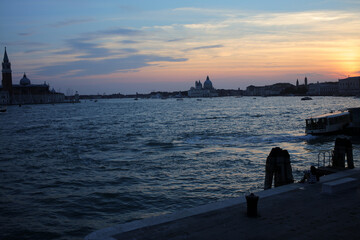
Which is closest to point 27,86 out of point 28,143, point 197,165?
point 28,143

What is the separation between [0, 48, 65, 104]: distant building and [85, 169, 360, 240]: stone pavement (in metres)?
172

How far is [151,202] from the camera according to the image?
1302 cm

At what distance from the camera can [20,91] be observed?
178m

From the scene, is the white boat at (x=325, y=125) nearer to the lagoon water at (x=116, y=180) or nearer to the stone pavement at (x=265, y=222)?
the lagoon water at (x=116, y=180)

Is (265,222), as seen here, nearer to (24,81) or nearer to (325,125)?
(325,125)

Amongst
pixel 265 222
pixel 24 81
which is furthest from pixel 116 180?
pixel 24 81

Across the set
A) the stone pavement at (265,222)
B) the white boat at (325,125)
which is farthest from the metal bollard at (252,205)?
the white boat at (325,125)

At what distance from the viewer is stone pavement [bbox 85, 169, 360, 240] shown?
6.60 metres

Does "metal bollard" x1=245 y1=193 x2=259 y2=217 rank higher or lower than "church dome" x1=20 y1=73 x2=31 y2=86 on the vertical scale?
lower

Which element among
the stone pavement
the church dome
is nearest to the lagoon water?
the stone pavement

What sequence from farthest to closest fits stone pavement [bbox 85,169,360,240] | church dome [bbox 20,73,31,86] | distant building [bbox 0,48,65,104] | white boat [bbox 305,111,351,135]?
1. church dome [bbox 20,73,31,86]
2. distant building [bbox 0,48,65,104]
3. white boat [bbox 305,111,351,135]
4. stone pavement [bbox 85,169,360,240]

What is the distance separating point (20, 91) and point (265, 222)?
7490 inches

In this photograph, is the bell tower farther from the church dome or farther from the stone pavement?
the stone pavement

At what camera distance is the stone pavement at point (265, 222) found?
660cm
